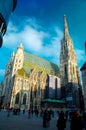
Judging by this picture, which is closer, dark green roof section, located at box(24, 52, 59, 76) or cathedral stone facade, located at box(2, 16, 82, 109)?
cathedral stone facade, located at box(2, 16, 82, 109)

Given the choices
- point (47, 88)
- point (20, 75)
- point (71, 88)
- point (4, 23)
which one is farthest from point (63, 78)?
point (4, 23)

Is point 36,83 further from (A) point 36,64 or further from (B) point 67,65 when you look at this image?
(B) point 67,65

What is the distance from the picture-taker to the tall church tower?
63438 mm

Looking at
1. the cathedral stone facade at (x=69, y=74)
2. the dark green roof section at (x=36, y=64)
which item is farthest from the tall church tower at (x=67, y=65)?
the dark green roof section at (x=36, y=64)

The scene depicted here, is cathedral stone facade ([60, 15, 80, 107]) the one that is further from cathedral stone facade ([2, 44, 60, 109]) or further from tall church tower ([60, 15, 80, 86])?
cathedral stone facade ([2, 44, 60, 109])

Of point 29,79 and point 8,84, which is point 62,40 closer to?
point 29,79

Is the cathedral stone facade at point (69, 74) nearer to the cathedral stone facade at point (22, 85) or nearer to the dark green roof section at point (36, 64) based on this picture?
the dark green roof section at point (36, 64)

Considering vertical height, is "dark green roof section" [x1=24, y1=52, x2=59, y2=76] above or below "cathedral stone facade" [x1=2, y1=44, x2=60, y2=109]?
above

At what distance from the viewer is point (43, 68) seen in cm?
7169

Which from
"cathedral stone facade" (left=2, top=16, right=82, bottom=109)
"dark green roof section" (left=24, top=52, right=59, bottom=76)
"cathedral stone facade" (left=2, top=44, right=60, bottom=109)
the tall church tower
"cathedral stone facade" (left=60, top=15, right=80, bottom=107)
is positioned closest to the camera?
"cathedral stone facade" (left=2, top=44, right=60, bottom=109)

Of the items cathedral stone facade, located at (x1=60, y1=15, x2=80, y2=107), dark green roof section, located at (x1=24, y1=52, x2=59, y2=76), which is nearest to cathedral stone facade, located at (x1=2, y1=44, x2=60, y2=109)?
dark green roof section, located at (x1=24, y1=52, x2=59, y2=76)

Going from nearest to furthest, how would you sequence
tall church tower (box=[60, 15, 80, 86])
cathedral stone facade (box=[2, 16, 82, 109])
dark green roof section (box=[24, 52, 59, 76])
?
cathedral stone facade (box=[2, 16, 82, 109]) < tall church tower (box=[60, 15, 80, 86]) < dark green roof section (box=[24, 52, 59, 76])

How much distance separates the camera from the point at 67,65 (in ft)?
218

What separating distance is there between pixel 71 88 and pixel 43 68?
20.1 m
